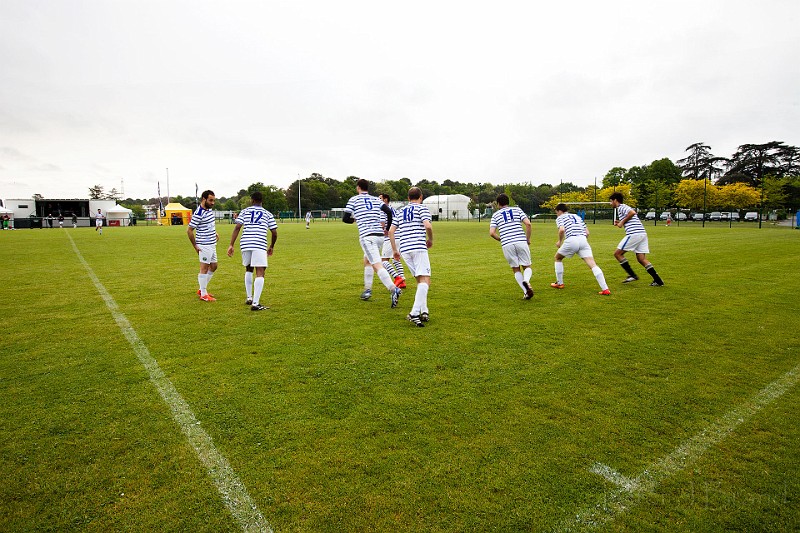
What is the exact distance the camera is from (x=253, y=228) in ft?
26.0

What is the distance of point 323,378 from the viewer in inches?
179

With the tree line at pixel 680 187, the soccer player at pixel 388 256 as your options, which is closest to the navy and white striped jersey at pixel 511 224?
the soccer player at pixel 388 256

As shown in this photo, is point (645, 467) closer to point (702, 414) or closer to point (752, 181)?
point (702, 414)

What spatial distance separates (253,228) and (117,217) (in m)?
63.0

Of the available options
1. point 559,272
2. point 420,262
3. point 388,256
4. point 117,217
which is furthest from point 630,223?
point 117,217

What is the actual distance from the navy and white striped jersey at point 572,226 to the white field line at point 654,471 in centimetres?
554

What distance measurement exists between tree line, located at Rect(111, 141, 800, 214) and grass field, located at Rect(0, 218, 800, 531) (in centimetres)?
5648

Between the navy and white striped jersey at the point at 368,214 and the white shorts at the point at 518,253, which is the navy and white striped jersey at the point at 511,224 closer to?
the white shorts at the point at 518,253

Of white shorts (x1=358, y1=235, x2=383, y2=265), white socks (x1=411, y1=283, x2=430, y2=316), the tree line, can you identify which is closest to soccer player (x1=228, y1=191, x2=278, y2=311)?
white shorts (x1=358, y1=235, x2=383, y2=265)

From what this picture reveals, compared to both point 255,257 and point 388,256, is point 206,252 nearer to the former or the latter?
point 255,257

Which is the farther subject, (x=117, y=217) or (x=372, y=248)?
(x=117, y=217)

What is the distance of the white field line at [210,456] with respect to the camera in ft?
8.32

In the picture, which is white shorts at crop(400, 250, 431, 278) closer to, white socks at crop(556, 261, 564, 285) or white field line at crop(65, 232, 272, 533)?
→ white field line at crop(65, 232, 272, 533)

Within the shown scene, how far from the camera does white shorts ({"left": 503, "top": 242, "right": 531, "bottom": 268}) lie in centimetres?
852
